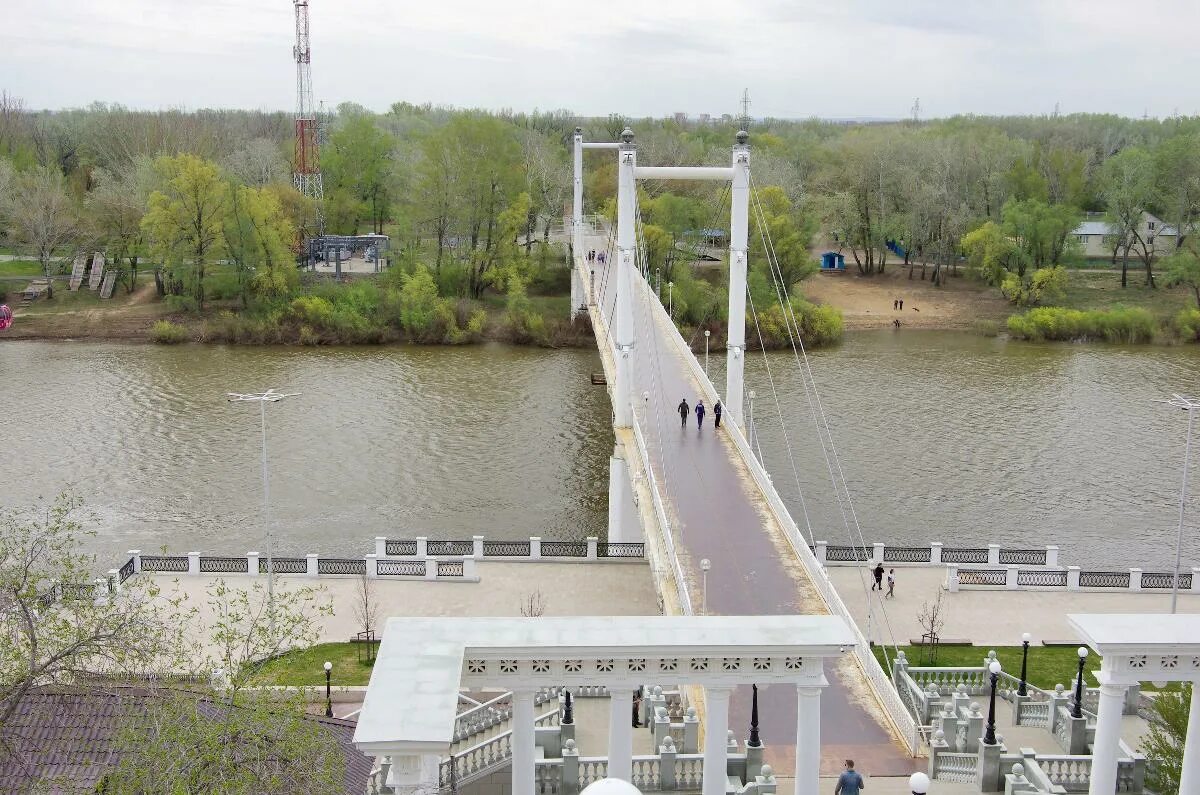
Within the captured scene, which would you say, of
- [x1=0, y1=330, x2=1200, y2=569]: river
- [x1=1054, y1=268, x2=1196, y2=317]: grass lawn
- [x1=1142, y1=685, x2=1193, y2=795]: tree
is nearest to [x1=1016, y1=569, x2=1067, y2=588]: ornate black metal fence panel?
[x1=0, y1=330, x2=1200, y2=569]: river

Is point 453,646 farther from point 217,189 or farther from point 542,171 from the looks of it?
point 542,171

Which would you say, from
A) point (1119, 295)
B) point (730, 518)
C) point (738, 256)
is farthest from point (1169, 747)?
point (1119, 295)

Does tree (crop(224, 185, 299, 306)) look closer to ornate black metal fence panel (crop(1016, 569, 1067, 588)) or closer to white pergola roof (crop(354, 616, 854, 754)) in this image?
ornate black metal fence panel (crop(1016, 569, 1067, 588))

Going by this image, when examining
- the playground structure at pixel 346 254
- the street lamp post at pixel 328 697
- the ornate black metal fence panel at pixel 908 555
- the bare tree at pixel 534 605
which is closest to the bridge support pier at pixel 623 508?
the bare tree at pixel 534 605

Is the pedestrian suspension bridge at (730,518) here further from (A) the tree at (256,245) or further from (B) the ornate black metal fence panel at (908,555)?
(A) the tree at (256,245)

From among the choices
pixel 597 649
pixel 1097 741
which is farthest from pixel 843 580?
pixel 597 649
